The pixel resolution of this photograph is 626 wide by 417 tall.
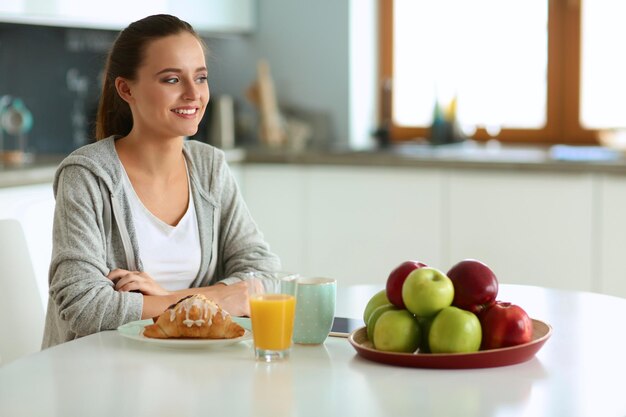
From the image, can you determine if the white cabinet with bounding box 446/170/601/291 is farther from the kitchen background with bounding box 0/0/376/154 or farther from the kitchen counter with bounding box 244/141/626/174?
the kitchen background with bounding box 0/0/376/154

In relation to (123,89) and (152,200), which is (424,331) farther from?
(123,89)

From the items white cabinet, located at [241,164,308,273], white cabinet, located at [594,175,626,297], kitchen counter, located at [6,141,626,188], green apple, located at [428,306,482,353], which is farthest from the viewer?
white cabinet, located at [241,164,308,273]

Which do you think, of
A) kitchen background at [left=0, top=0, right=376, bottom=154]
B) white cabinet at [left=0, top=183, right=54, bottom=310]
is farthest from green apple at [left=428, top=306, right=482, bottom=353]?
kitchen background at [left=0, top=0, right=376, bottom=154]

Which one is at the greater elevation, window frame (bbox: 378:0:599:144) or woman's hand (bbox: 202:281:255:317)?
window frame (bbox: 378:0:599:144)

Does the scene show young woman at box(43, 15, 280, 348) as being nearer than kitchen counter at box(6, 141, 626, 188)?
Yes

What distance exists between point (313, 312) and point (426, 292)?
22 cm

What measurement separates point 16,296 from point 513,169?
6.74 feet

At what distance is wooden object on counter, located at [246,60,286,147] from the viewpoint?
4387 millimetres

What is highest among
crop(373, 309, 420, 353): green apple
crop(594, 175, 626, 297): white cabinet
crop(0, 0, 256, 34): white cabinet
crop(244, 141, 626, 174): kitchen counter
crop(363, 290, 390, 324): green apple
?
crop(0, 0, 256, 34): white cabinet

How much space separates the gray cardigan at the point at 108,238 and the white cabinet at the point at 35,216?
3.34 ft

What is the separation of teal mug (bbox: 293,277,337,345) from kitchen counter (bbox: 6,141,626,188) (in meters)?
1.70

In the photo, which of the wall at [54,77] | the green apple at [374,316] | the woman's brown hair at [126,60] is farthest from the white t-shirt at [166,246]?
the wall at [54,77]

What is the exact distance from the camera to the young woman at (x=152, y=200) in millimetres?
1917

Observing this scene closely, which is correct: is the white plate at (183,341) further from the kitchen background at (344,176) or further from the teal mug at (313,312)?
the kitchen background at (344,176)
